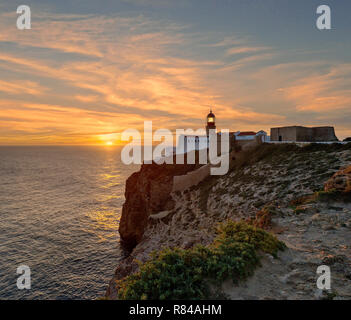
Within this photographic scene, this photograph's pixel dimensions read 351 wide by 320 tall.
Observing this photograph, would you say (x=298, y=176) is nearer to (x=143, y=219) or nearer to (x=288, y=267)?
(x=288, y=267)

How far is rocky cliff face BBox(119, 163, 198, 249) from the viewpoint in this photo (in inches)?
1361

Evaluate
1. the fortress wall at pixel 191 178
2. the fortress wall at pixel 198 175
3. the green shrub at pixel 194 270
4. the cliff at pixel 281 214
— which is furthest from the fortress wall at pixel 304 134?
the green shrub at pixel 194 270

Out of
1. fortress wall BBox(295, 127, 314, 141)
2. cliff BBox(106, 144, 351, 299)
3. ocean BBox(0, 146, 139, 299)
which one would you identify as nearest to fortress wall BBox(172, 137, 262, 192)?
cliff BBox(106, 144, 351, 299)

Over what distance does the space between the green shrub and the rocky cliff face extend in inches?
1014

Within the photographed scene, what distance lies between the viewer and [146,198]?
36.6 m

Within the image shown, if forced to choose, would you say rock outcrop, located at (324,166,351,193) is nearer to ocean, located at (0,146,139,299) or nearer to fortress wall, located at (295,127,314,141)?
ocean, located at (0,146,139,299)

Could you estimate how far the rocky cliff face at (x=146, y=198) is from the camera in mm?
34562

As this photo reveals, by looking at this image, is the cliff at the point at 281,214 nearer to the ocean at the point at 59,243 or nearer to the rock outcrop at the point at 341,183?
the rock outcrop at the point at 341,183

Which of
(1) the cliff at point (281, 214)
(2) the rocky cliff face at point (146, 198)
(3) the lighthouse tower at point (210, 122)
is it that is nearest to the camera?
(1) the cliff at point (281, 214)

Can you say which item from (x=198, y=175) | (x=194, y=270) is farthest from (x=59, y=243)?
(x=194, y=270)

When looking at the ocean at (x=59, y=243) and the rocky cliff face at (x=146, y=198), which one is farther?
the rocky cliff face at (x=146, y=198)

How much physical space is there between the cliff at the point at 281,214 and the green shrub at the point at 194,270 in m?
0.28

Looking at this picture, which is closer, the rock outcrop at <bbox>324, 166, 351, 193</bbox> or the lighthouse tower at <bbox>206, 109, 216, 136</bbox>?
the rock outcrop at <bbox>324, 166, 351, 193</bbox>
